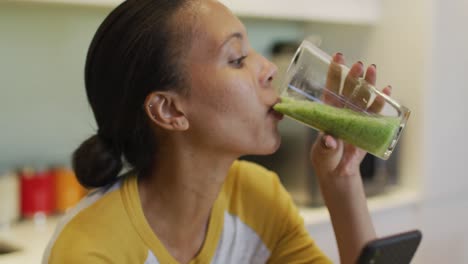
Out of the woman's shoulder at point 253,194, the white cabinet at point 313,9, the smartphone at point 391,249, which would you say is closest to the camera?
the smartphone at point 391,249

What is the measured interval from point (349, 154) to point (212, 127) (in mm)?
317

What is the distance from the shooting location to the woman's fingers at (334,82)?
1087 mm

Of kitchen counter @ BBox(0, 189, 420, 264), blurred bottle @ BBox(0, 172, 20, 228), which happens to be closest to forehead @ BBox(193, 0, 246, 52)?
kitchen counter @ BBox(0, 189, 420, 264)

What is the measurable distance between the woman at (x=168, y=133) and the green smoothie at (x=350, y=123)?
0.13ft

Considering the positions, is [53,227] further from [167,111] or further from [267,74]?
[267,74]

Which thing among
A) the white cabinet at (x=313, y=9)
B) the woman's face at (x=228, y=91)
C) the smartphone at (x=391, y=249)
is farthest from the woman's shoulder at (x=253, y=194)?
the white cabinet at (x=313, y=9)

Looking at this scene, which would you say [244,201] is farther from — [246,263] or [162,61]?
[162,61]

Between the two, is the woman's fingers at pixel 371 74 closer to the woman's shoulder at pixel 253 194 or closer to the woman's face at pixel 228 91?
the woman's face at pixel 228 91

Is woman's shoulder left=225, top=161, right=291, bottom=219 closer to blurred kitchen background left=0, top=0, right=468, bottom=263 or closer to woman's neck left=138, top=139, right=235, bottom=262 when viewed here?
woman's neck left=138, top=139, right=235, bottom=262

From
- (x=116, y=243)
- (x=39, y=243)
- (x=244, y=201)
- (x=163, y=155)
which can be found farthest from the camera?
(x=39, y=243)

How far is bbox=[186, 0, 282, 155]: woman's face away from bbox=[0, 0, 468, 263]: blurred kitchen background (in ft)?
2.23

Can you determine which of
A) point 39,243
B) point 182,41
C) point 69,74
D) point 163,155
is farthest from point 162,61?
point 69,74

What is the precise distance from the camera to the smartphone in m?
0.75

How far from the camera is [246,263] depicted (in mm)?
1249
